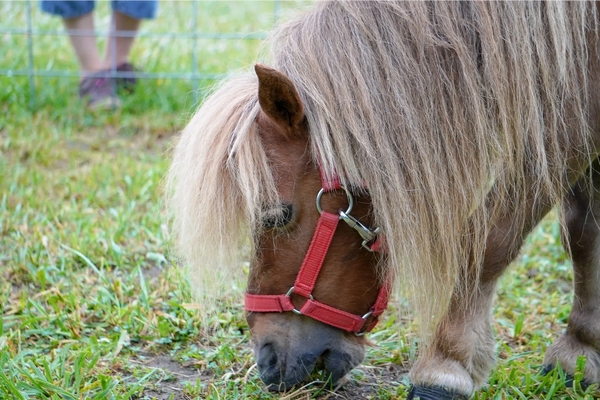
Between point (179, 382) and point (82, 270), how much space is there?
3.00 feet

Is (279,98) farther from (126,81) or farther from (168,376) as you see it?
(126,81)

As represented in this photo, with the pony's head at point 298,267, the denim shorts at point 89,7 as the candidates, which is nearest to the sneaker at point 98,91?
the denim shorts at point 89,7

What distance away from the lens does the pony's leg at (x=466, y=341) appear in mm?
1862

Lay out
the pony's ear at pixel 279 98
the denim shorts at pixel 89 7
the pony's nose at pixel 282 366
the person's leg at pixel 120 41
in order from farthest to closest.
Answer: the person's leg at pixel 120 41, the denim shorts at pixel 89 7, the pony's nose at pixel 282 366, the pony's ear at pixel 279 98

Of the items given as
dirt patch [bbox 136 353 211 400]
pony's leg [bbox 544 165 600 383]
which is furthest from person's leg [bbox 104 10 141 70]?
pony's leg [bbox 544 165 600 383]

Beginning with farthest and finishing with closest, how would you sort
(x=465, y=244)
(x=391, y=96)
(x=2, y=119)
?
(x=2, y=119) < (x=465, y=244) < (x=391, y=96)

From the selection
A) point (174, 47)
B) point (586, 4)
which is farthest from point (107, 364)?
point (174, 47)

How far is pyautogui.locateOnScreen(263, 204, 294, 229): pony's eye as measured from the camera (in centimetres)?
174

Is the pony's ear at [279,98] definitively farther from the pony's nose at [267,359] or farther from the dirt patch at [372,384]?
the dirt patch at [372,384]

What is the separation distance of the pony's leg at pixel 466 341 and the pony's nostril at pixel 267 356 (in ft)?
1.42

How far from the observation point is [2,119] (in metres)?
4.26

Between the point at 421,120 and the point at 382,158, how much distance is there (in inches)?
6.0

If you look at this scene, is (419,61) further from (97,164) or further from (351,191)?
(97,164)

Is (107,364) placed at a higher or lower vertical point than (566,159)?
lower
